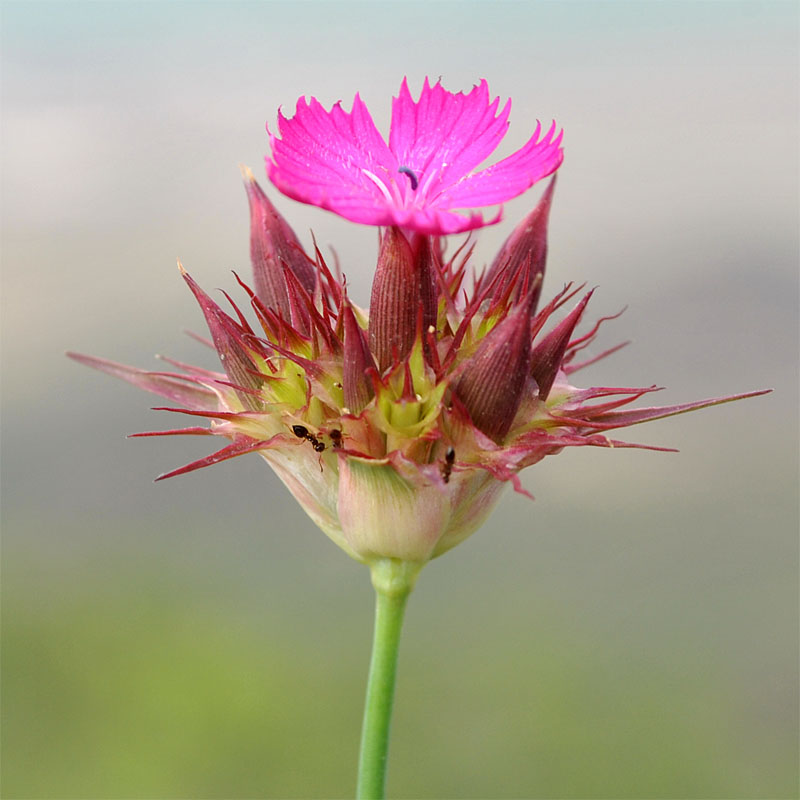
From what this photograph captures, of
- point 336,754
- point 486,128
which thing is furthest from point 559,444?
point 336,754

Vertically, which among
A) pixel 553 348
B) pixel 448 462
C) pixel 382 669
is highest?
pixel 553 348

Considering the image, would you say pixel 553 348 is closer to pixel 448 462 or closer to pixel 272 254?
pixel 448 462

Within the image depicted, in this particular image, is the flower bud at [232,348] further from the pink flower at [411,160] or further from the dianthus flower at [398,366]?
the pink flower at [411,160]

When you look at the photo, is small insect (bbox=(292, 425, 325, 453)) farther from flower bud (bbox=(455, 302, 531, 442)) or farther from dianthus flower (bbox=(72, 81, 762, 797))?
flower bud (bbox=(455, 302, 531, 442))

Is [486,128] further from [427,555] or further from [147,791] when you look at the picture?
[147,791]

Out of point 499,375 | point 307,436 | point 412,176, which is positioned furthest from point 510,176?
point 307,436

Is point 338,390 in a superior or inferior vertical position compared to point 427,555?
superior
